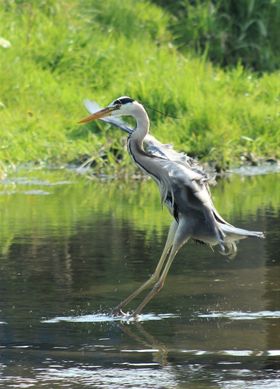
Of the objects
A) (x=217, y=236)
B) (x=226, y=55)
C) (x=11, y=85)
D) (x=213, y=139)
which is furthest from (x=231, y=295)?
(x=226, y=55)

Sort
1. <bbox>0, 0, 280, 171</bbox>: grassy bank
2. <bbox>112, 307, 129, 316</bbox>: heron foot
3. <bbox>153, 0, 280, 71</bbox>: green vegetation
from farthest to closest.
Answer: <bbox>153, 0, 280, 71</bbox>: green vegetation
<bbox>0, 0, 280, 171</bbox>: grassy bank
<bbox>112, 307, 129, 316</bbox>: heron foot

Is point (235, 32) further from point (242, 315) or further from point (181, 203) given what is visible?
point (242, 315)

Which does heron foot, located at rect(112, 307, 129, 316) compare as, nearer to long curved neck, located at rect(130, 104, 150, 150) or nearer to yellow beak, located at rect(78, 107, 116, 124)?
long curved neck, located at rect(130, 104, 150, 150)

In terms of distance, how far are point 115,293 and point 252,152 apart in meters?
6.29

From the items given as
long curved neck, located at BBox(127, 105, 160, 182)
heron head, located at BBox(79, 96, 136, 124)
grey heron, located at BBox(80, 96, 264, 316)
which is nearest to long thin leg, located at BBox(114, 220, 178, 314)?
grey heron, located at BBox(80, 96, 264, 316)

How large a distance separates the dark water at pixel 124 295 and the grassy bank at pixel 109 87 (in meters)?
1.47

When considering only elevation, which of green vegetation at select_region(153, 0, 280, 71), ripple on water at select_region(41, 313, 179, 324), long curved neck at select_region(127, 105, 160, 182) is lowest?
ripple on water at select_region(41, 313, 179, 324)

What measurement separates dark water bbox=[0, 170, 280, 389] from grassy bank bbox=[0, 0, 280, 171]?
147 cm

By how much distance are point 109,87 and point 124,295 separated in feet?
26.3

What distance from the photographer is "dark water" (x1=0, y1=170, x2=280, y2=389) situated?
6820 millimetres

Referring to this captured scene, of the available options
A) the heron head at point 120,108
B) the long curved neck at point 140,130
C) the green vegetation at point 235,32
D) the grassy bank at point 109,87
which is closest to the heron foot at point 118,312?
the long curved neck at point 140,130

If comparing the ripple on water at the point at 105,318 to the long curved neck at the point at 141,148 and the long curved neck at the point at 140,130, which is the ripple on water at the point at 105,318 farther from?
the long curved neck at the point at 140,130

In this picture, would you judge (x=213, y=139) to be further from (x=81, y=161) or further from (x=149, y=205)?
(x=149, y=205)

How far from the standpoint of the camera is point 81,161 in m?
14.5
